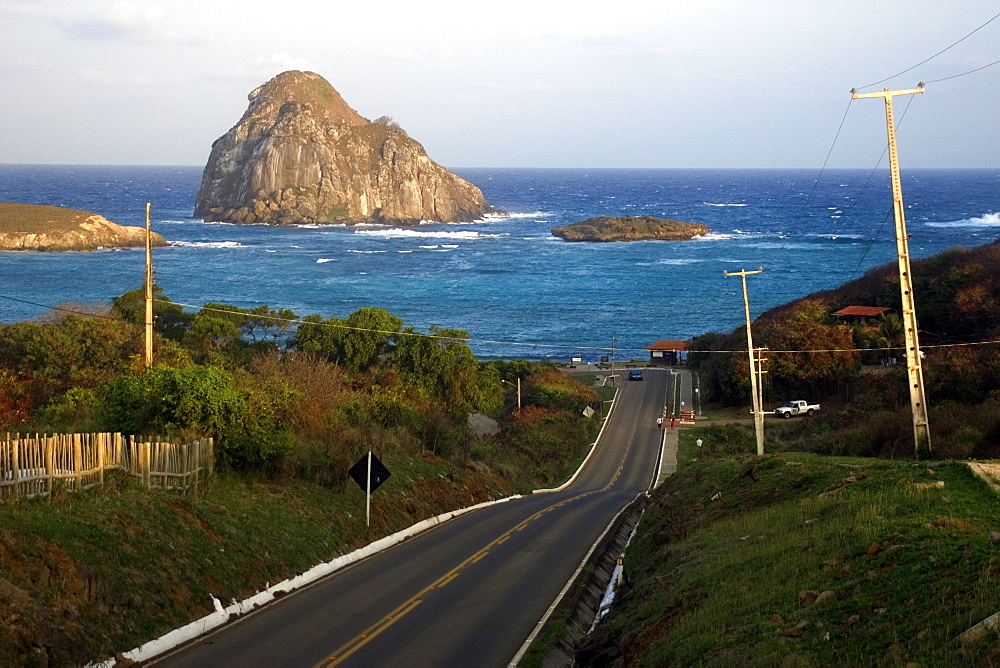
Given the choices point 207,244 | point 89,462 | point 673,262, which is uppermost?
point 207,244

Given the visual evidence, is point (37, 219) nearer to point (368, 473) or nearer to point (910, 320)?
point (368, 473)

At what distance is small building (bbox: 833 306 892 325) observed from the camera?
222ft

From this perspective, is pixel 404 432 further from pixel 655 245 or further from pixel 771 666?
pixel 655 245

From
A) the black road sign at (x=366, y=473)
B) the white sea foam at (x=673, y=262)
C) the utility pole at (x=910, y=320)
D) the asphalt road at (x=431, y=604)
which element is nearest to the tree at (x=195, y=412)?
the black road sign at (x=366, y=473)

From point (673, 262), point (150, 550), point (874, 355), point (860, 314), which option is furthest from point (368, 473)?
point (673, 262)

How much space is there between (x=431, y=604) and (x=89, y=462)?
7478 mm

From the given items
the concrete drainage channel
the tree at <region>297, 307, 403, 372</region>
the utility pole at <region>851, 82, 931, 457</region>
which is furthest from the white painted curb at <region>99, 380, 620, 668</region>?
the tree at <region>297, 307, 403, 372</region>

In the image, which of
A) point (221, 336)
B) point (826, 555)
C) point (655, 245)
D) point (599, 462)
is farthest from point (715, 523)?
point (655, 245)

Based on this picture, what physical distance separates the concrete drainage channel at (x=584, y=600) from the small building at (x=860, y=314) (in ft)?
146

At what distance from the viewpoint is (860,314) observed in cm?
6844

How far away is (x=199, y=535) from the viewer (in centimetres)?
1858

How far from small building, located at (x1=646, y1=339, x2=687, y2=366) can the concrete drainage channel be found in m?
58.9

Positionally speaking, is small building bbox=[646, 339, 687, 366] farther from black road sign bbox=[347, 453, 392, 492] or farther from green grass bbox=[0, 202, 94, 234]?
green grass bbox=[0, 202, 94, 234]

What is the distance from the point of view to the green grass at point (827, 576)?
416 inches
